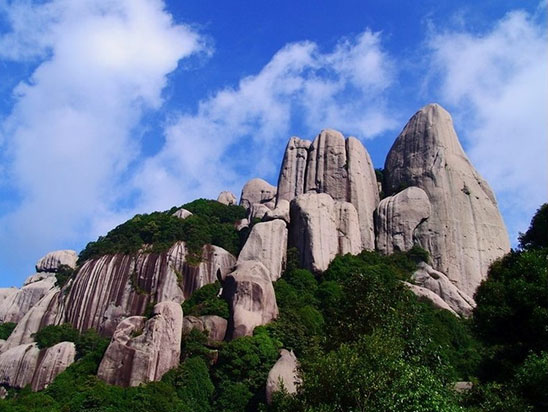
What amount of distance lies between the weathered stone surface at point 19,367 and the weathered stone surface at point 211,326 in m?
10.9

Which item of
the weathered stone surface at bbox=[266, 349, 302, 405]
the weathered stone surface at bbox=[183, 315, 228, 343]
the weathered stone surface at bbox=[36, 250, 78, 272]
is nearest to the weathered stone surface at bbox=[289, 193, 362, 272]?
the weathered stone surface at bbox=[183, 315, 228, 343]

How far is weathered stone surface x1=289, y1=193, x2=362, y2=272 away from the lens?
4716 cm

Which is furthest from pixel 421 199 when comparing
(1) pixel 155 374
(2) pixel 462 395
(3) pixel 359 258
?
(2) pixel 462 395

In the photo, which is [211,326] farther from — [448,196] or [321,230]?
[448,196]

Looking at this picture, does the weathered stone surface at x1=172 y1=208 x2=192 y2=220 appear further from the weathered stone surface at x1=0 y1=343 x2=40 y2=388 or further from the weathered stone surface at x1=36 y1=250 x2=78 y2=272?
the weathered stone surface at x1=0 y1=343 x2=40 y2=388

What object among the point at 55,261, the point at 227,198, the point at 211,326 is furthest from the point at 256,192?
the point at 211,326

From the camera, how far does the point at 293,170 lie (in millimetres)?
58312

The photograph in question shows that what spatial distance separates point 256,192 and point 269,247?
24660 mm

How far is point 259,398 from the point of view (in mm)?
29281

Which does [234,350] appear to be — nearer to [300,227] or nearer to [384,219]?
[300,227]

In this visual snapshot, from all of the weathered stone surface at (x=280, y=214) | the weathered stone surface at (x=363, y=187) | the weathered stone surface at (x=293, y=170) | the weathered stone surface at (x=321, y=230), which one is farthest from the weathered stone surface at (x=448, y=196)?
the weathered stone surface at (x=280, y=214)

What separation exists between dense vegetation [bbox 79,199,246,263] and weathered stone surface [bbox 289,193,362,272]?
6521 mm

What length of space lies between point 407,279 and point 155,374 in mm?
19125

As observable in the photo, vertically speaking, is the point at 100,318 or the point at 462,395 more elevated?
the point at 100,318
